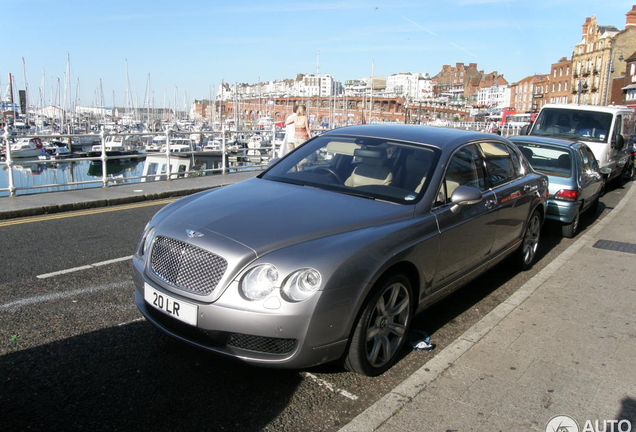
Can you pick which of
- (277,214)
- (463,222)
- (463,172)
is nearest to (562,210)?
(463,172)

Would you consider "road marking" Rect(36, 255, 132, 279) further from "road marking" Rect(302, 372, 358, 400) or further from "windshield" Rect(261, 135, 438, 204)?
"road marking" Rect(302, 372, 358, 400)

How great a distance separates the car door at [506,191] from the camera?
5531 millimetres

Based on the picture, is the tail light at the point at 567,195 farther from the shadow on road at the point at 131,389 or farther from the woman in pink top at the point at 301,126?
the woman in pink top at the point at 301,126

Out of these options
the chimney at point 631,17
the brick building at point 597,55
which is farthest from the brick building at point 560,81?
the chimney at point 631,17

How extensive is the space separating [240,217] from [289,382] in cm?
116

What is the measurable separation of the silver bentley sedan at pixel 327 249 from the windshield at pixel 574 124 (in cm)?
972

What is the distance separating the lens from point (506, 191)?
571 cm

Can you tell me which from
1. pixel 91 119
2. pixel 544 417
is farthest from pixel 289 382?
pixel 91 119

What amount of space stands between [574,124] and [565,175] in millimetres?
6284

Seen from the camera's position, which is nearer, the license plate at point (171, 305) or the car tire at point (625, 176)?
the license plate at point (171, 305)

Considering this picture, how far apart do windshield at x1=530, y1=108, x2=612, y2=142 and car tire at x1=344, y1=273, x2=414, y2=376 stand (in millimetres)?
11413

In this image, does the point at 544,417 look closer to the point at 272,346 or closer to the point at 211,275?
the point at 272,346

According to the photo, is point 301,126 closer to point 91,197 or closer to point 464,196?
point 91,197

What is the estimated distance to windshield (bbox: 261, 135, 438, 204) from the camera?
4500 mm
